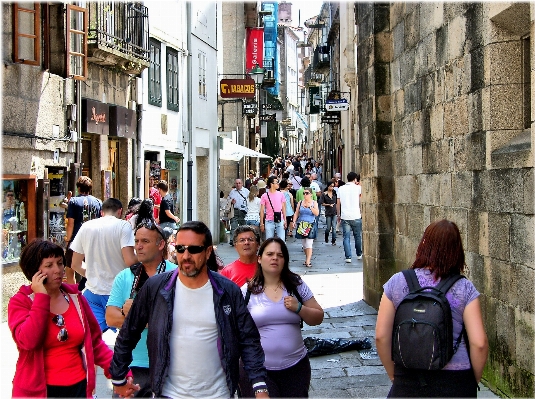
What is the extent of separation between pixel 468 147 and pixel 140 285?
3.45 meters

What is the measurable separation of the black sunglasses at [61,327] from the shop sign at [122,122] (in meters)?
11.0

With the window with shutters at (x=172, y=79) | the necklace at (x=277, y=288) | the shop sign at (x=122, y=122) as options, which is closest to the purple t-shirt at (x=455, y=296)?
the necklace at (x=277, y=288)

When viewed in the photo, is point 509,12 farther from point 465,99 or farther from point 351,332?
point 351,332

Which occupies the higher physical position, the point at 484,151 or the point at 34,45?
the point at 34,45

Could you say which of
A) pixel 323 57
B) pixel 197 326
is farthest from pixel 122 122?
pixel 323 57

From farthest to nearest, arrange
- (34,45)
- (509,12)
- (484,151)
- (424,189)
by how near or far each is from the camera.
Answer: (34,45) < (424,189) < (484,151) < (509,12)

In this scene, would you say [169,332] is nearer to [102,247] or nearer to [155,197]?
[102,247]

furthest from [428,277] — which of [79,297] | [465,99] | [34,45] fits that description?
[34,45]

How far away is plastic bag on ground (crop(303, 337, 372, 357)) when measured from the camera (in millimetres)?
8484

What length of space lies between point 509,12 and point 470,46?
83cm

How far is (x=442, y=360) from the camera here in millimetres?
3984

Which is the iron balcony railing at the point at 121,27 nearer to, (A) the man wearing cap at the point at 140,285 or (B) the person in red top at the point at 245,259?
(B) the person in red top at the point at 245,259

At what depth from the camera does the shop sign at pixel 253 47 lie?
1423 inches

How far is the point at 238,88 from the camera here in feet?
82.5
